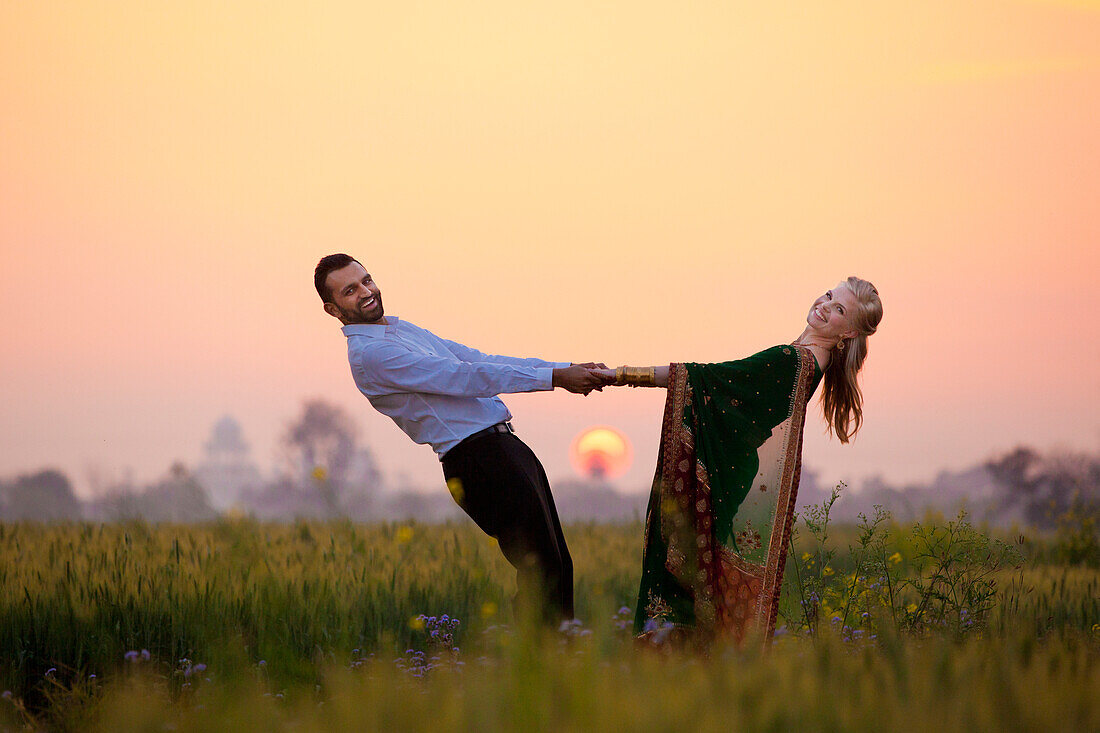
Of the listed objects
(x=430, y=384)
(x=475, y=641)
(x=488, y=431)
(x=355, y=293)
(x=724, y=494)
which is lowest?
(x=475, y=641)

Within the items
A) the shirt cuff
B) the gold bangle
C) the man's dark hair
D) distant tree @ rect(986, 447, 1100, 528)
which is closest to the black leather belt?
the shirt cuff

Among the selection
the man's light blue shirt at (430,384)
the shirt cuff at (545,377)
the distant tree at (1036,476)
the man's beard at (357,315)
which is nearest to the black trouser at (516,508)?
the man's light blue shirt at (430,384)

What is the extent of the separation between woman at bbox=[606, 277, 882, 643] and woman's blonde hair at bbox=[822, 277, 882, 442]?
11 mm

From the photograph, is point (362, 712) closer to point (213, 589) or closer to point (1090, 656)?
point (1090, 656)

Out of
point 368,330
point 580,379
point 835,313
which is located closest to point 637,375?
point 580,379

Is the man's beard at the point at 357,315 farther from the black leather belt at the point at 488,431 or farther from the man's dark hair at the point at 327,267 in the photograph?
the black leather belt at the point at 488,431

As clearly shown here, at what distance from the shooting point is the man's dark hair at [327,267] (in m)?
5.86

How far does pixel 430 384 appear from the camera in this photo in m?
5.55

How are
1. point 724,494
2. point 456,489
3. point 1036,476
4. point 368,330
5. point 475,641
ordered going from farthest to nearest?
1. point 1036,476
2. point 368,330
3. point 456,489
4. point 724,494
5. point 475,641

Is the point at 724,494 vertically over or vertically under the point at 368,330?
under

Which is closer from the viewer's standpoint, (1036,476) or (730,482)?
(730,482)

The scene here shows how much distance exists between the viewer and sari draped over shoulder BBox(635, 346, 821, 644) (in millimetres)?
5336

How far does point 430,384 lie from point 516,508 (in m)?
0.83

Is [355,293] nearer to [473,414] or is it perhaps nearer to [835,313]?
[473,414]
